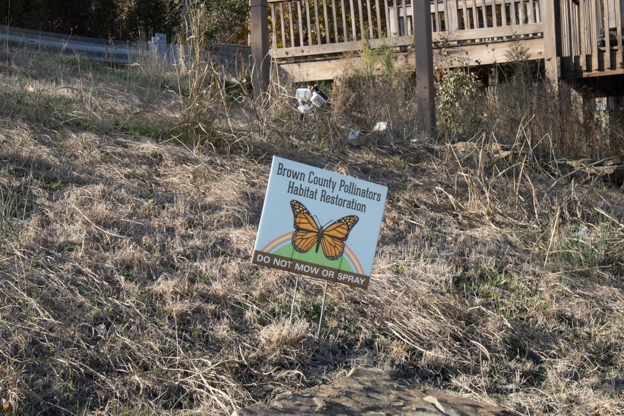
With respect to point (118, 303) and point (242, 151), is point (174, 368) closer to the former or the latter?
point (118, 303)

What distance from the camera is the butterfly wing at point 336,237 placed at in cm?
271

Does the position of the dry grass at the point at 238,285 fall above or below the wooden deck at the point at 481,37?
below

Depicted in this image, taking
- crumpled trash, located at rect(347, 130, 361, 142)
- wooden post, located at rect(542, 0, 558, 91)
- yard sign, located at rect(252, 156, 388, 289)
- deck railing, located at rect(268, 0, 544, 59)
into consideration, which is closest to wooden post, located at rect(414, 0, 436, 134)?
crumpled trash, located at rect(347, 130, 361, 142)

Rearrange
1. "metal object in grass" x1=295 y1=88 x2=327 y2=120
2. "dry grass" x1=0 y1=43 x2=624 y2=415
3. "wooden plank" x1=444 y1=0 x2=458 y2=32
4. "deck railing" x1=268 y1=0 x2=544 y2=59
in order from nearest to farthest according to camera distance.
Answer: "dry grass" x1=0 y1=43 x2=624 y2=415
"metal object in grass" x1=295 y1=88 x2=327 y2=120
"deck railing" x1=268 y1=0 x2=544 y2=59
"wooden plank" x1=444 y1=0 x2=458 y2=32

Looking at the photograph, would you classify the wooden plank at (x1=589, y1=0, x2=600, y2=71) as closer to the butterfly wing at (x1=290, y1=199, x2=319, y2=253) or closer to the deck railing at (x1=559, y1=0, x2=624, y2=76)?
the deck railing at (x1=559, y1=0, x2=624, y2=76)

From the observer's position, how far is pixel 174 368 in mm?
2395

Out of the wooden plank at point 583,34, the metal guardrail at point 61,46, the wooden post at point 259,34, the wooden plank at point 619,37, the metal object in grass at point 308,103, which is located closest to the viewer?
the metal object in grass at point 308,103

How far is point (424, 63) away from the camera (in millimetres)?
5863

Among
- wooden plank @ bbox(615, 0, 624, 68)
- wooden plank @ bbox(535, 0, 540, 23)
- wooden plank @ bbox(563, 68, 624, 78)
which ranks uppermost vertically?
wooden plank @ bbox(535, 0, 540, 23)

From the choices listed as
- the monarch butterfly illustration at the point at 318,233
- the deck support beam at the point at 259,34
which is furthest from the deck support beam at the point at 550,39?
the monarch butterfly illustration at the point at 318,233

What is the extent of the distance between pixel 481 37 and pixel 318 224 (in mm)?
7406

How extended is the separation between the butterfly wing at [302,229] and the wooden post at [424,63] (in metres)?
3.55

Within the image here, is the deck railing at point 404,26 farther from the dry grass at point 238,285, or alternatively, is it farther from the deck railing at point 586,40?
the dry grass at point 238,285

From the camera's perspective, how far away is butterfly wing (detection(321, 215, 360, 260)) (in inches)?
106
